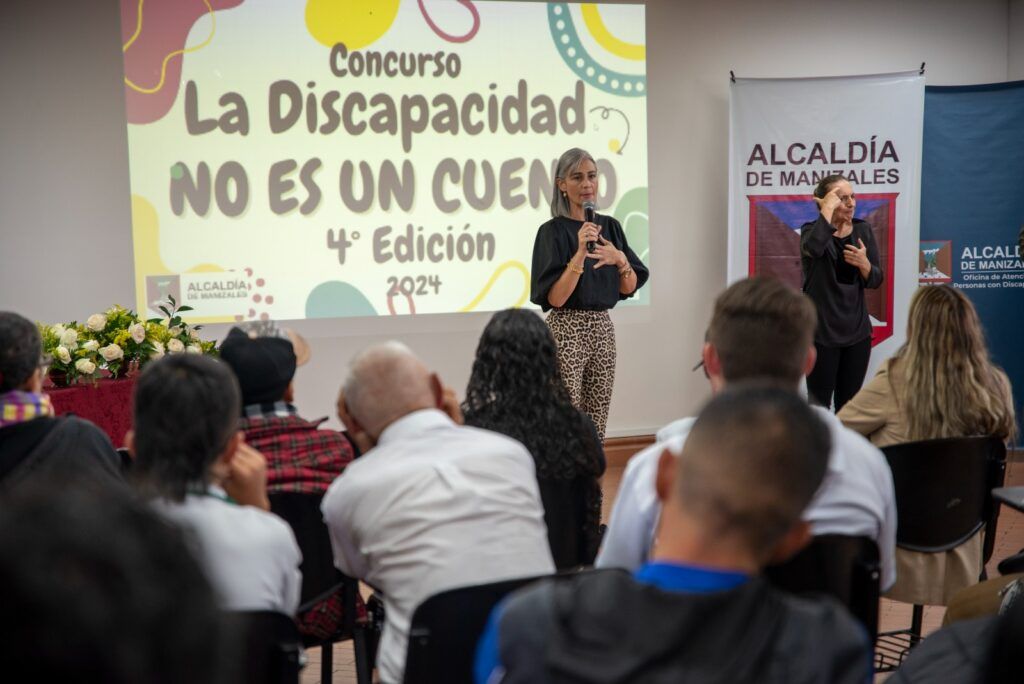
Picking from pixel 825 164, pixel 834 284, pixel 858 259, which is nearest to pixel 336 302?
pixel 834 284

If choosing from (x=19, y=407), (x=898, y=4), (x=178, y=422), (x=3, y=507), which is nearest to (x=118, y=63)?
(x=19, y=407)

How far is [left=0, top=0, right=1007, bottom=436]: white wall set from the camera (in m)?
5.30

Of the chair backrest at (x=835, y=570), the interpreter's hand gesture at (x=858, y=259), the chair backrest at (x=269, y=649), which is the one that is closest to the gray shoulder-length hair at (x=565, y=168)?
the interpreter's hand gesture at (x=858, y=259)

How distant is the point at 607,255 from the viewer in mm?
4727

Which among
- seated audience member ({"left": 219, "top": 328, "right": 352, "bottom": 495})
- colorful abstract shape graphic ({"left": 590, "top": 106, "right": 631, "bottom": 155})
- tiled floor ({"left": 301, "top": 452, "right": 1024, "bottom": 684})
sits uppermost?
colorful abstract shape graphic ({"left": 590, "top": 106, "right": 631, "bottom": 155})

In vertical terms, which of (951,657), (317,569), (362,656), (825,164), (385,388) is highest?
(825,164)

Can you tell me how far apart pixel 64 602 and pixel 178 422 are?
1.30 m

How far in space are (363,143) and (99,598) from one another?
212 inches

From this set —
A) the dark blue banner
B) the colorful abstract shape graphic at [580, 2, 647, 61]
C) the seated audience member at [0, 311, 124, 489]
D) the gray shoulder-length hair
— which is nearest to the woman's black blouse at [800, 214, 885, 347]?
the gray shoulder-length hair

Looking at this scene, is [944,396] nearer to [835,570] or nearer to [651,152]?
[835,570]

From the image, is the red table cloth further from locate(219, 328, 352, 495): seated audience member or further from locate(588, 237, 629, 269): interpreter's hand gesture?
locate(588, 237, 629, 269): interpreter's hand gesture

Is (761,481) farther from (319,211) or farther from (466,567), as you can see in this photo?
(319,211)

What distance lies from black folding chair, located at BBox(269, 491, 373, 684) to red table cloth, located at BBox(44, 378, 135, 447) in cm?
162

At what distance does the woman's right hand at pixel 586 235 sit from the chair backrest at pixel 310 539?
2436 millimetres
